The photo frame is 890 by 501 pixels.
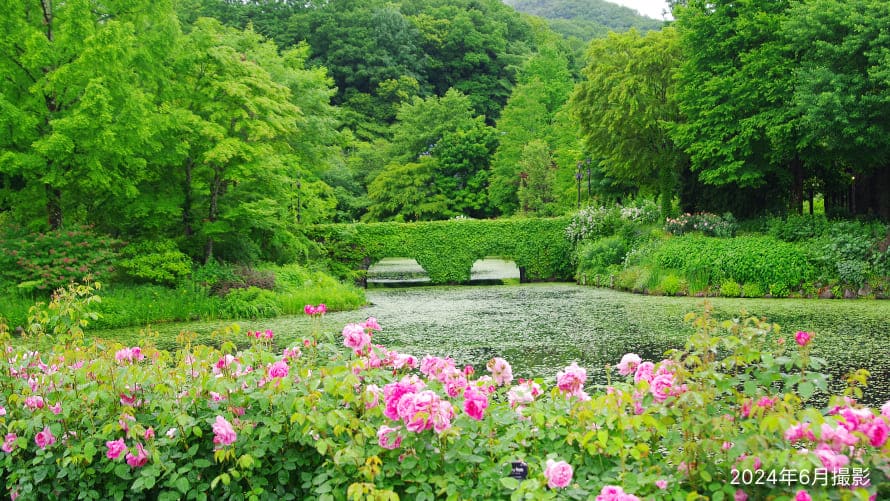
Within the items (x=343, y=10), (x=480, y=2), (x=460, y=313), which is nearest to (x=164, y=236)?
(x=460, y=313)

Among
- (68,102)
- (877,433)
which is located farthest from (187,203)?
(877,433)

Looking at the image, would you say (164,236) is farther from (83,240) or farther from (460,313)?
(460,313)

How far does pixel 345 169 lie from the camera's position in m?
30.0

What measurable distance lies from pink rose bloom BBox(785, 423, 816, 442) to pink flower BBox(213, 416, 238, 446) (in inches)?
73.6

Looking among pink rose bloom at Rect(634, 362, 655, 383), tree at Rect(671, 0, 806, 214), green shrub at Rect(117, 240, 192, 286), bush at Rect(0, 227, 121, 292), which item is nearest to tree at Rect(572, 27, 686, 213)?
tree at Rect(671, 0, 806, 214)

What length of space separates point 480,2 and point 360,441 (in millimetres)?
52615

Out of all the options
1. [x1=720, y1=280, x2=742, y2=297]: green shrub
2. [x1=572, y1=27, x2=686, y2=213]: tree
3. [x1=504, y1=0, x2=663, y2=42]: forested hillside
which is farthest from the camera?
[x1=504, y1=0, x2=663, y2=42]: forested hillside

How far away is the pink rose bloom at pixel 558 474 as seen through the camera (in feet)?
6.47

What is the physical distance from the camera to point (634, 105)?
18.3 metres

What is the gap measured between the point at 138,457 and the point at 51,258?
31.0 feet

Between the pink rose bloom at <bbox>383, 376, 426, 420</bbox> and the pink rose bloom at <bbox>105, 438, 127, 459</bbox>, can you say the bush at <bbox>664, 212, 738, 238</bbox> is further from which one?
the pink rose bloom at <bbox>105, 438, 127, 459</bbox>

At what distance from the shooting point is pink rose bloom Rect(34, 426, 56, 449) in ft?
9.09

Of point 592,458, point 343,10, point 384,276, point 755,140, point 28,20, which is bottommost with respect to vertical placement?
point 384,276

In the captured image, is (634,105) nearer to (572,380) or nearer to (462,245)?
(462,245)
